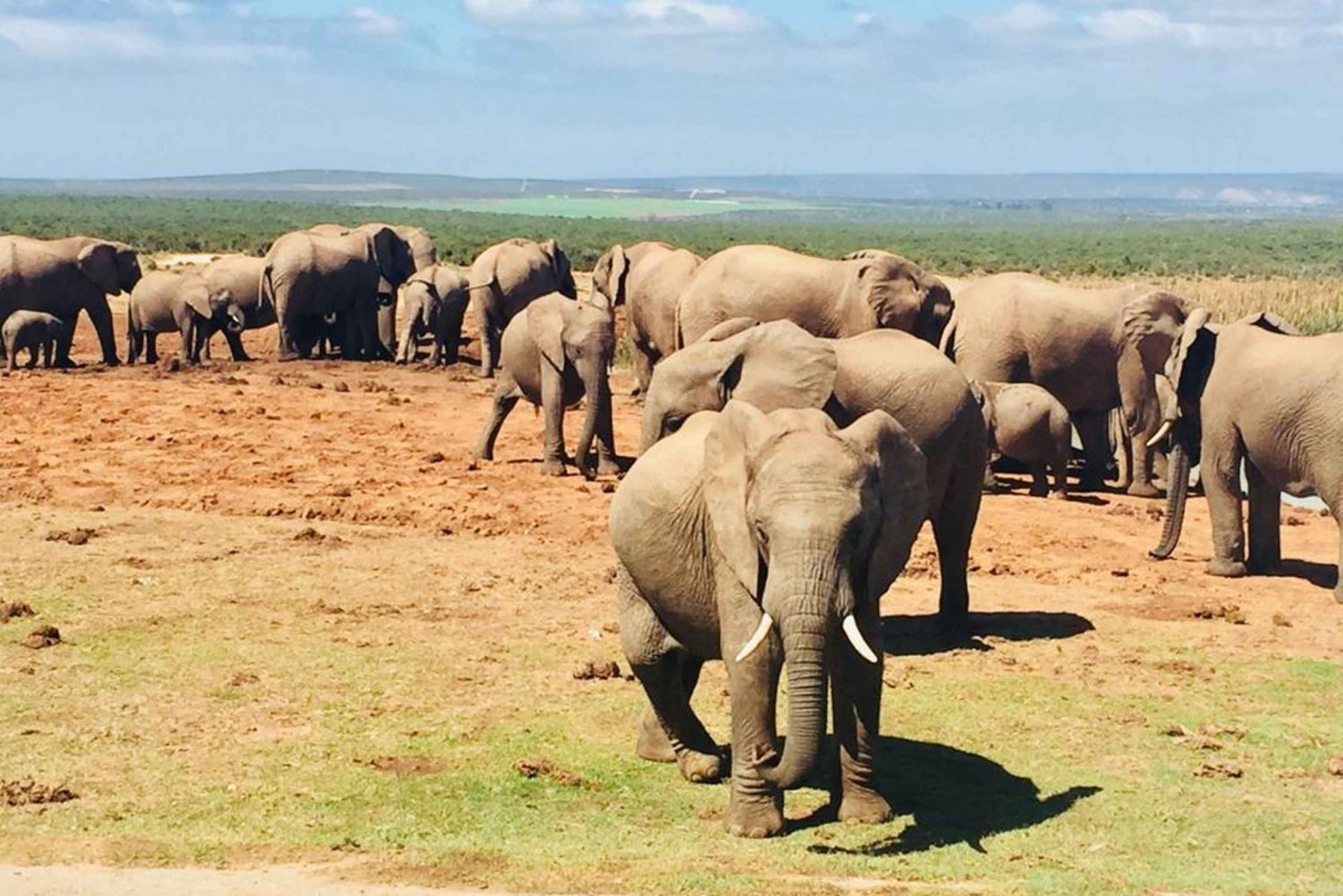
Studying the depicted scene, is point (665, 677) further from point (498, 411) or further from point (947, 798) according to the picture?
point (498, 411)

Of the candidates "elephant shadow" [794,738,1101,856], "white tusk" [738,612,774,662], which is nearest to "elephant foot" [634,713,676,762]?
"elephant shadow" [794,738,1101,856]

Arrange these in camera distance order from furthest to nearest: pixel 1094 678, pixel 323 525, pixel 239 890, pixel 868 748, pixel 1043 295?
pixel 1043 295 < pixel 323 525 < pixel 1094 678 < pixel 868 748 < pixel 239 890

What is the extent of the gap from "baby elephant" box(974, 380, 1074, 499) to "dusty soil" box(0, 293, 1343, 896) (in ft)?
1.66

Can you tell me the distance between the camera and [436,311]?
31.3 m

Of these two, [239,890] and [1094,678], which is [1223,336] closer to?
[1094,678]

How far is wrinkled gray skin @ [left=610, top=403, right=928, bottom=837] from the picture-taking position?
25.5 feet

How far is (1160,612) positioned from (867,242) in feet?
377

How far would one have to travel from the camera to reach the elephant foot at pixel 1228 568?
15625mm

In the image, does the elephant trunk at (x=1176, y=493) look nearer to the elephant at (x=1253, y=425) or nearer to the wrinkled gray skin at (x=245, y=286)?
the elephant at (x=1253, y=425)

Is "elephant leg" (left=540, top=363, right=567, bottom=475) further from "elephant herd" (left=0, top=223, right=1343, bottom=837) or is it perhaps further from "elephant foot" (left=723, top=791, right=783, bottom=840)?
"elephant foot" (left=723, top=791, right=783, bottom=840)

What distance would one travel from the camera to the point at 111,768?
32.0 feet

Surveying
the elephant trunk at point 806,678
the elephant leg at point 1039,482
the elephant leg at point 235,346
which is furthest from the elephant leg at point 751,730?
the elephant leg at point 235,346

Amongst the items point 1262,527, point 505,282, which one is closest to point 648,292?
point 505,282

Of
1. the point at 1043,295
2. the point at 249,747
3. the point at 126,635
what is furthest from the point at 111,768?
the point at 1043,295
